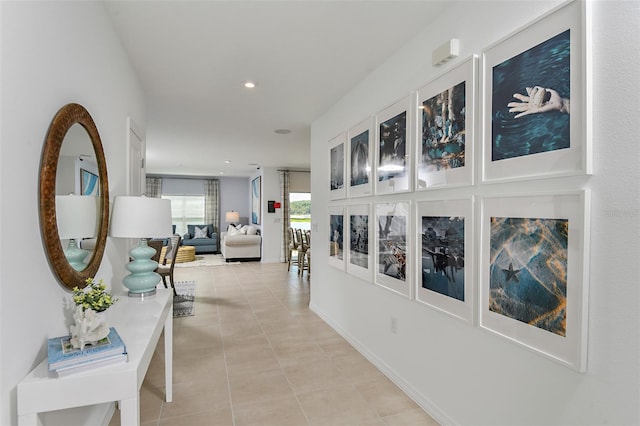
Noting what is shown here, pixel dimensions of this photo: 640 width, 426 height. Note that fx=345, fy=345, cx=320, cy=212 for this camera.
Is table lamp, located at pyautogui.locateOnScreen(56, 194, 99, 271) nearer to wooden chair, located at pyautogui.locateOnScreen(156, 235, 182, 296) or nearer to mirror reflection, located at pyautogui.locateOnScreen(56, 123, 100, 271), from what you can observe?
mirror reflection, located at pyautogui.locateOnScreen(56, 123, 100, 271)

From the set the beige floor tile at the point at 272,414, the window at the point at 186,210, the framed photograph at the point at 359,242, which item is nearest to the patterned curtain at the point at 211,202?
the window at the point at 186,210

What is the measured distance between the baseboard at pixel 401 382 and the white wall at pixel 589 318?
12 millimetres

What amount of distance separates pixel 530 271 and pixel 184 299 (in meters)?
4.87

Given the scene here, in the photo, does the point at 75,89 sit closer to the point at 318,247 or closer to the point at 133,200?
the point at 133,200

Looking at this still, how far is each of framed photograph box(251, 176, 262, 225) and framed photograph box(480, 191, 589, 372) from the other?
8.45 metres

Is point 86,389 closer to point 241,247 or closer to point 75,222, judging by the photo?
point 75,222

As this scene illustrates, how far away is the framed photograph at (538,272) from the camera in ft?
4.39

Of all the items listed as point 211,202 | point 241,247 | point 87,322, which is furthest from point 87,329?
point 211,202

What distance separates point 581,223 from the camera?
1324mm

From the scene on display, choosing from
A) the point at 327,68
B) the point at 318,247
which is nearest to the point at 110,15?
the point at 327,68

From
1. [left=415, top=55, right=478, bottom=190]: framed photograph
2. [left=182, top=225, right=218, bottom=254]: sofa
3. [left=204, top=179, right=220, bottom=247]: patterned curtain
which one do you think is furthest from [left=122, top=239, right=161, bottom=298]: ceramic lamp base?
[left=204, top=179, right=220, bottom=247]: patterned curtain

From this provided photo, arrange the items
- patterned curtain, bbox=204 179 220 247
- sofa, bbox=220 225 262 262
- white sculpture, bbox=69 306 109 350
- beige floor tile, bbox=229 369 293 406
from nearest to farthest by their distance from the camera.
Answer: white sculpture, bbox=69 306 109 350, beige floor tile, bbox=229 369 293 406, sofa, bbox=220 225 262 262, patterned curtain, bbox=204 179 220 247

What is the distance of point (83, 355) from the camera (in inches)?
48.6

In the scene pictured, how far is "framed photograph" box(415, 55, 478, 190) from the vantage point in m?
1.88
